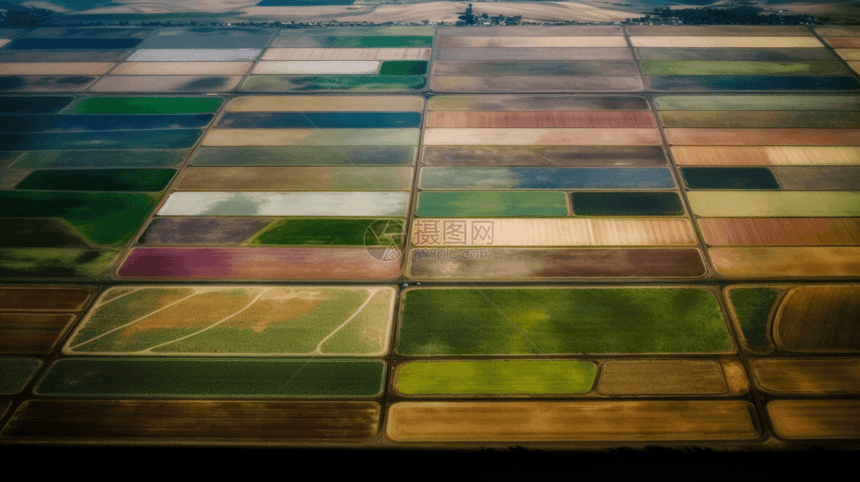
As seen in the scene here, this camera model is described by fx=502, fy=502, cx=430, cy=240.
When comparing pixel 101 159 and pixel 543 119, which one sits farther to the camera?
pixel 543 119

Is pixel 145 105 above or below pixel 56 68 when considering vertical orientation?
below

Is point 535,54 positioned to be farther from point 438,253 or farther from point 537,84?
point 438,253

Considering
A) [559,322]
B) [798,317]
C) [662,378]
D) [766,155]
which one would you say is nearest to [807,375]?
[798,317]

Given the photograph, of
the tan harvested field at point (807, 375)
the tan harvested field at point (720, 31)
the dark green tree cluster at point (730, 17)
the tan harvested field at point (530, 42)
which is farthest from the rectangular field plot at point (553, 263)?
the dark green tree cluster at point (730, 17)

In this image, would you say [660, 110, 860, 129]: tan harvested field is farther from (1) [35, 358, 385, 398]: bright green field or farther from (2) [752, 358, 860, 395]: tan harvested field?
(1) [35, 358, 385, 398]: bright green field

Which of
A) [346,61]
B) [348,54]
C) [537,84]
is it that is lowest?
[537,84]
